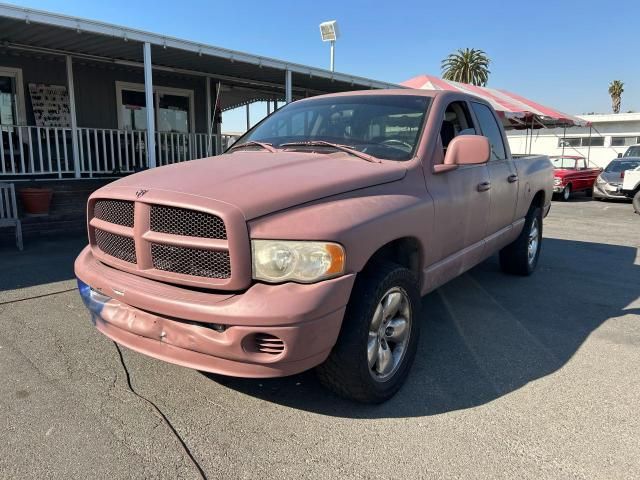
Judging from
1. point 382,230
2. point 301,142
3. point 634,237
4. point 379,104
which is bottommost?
point 634,237

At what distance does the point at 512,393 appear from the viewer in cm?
303

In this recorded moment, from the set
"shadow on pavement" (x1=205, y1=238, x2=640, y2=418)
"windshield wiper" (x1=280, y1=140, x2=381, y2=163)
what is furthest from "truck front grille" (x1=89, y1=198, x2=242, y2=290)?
"windshield wiper" (x1=280, y1=140, x2=381, y2=163)

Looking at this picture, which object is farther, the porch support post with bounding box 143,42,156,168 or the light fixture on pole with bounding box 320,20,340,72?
the light fixture on pole with bounding box 320,20,340,72

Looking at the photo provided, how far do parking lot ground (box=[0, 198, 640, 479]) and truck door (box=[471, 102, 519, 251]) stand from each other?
80 centimetres

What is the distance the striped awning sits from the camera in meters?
18.7

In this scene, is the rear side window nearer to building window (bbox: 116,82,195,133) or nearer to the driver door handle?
the driver door handle

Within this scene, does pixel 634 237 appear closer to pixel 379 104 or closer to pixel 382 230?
pixel 379 104

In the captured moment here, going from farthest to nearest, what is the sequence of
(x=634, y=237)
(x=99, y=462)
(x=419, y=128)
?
(x=634, y=237)
(x=419, y=128)
(x=99, y=462)

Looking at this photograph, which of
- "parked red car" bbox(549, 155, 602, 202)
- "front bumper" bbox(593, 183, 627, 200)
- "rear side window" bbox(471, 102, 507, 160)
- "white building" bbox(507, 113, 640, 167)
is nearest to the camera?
"rear side window" bbox(471, 102, 507, 160)

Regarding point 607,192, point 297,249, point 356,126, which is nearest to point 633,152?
point 607,192

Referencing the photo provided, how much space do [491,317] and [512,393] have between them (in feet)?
A: 4.67

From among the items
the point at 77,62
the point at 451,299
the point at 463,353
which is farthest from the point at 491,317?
the point at 77,62

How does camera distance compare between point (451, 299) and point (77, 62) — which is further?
point (77, 62)

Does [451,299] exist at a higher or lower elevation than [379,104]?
lower
